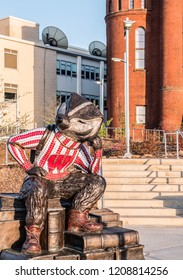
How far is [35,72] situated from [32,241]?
38.4 m

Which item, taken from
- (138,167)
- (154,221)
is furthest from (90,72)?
(154,221)

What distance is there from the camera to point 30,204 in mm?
4594

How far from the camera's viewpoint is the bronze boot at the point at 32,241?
4.51 metres

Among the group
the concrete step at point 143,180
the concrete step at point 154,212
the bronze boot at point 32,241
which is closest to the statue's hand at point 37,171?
the bronze boot at point 32,241

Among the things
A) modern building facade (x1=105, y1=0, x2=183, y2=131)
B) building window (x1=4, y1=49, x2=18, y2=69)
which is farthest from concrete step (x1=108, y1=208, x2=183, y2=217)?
building window (x1=4, y1=49, x2=18, y2=69)

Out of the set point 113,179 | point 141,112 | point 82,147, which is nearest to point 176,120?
point 141,112

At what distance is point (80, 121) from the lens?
194 inches

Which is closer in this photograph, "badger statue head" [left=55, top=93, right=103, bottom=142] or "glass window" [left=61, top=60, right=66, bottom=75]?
"badger statue head" [left=55, top=93, right=103, bottom=142]

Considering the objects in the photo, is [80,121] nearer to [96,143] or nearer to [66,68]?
[96,143]

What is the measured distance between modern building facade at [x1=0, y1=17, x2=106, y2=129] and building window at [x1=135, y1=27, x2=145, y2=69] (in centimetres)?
845

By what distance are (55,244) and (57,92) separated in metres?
39.5

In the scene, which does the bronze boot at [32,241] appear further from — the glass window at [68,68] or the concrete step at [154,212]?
the glass window at [68,68]

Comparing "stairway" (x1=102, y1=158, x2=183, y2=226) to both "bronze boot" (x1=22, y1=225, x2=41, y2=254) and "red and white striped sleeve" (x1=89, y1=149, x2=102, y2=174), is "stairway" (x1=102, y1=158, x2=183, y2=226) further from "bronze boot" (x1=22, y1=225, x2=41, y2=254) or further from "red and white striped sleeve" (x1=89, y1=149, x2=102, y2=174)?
"bronze boot" (x1=22, y1=225, x2=41, y2=254)

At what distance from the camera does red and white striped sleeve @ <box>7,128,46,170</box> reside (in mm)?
4941
